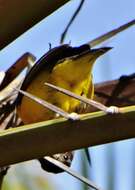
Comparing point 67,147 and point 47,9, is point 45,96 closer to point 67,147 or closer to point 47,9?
point 47,9

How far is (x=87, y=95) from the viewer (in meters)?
0.69

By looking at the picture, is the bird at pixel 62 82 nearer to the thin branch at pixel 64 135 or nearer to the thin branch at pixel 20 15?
the thin branch at pixel 20 15

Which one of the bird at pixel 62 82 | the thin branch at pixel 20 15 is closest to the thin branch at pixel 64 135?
the thin branch at pixel 20 15

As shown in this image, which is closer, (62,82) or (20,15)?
(20,15)

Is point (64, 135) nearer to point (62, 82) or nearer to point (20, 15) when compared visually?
point (20, 15)

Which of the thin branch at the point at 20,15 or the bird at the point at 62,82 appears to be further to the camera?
the bird at the point at 62,82

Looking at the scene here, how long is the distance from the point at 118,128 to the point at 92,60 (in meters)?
0.34

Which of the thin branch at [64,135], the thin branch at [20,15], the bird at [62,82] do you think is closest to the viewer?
the thin branch at [64,135]

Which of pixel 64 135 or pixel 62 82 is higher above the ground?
pixel 62 82

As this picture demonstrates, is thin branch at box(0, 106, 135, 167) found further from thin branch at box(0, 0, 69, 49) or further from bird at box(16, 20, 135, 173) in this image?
bird at box(16, 20, 135, 173)

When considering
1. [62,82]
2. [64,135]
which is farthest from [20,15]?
[62,82]

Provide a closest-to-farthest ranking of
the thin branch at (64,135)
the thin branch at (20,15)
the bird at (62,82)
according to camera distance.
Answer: the thin branch at (64,135) → the thin branch at (20,15) → the bird at (62,82)

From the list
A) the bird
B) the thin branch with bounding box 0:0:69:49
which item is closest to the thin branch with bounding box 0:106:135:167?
the thin branch with bounding box 0:0:69:49

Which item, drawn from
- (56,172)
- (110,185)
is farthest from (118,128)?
(56,172)
